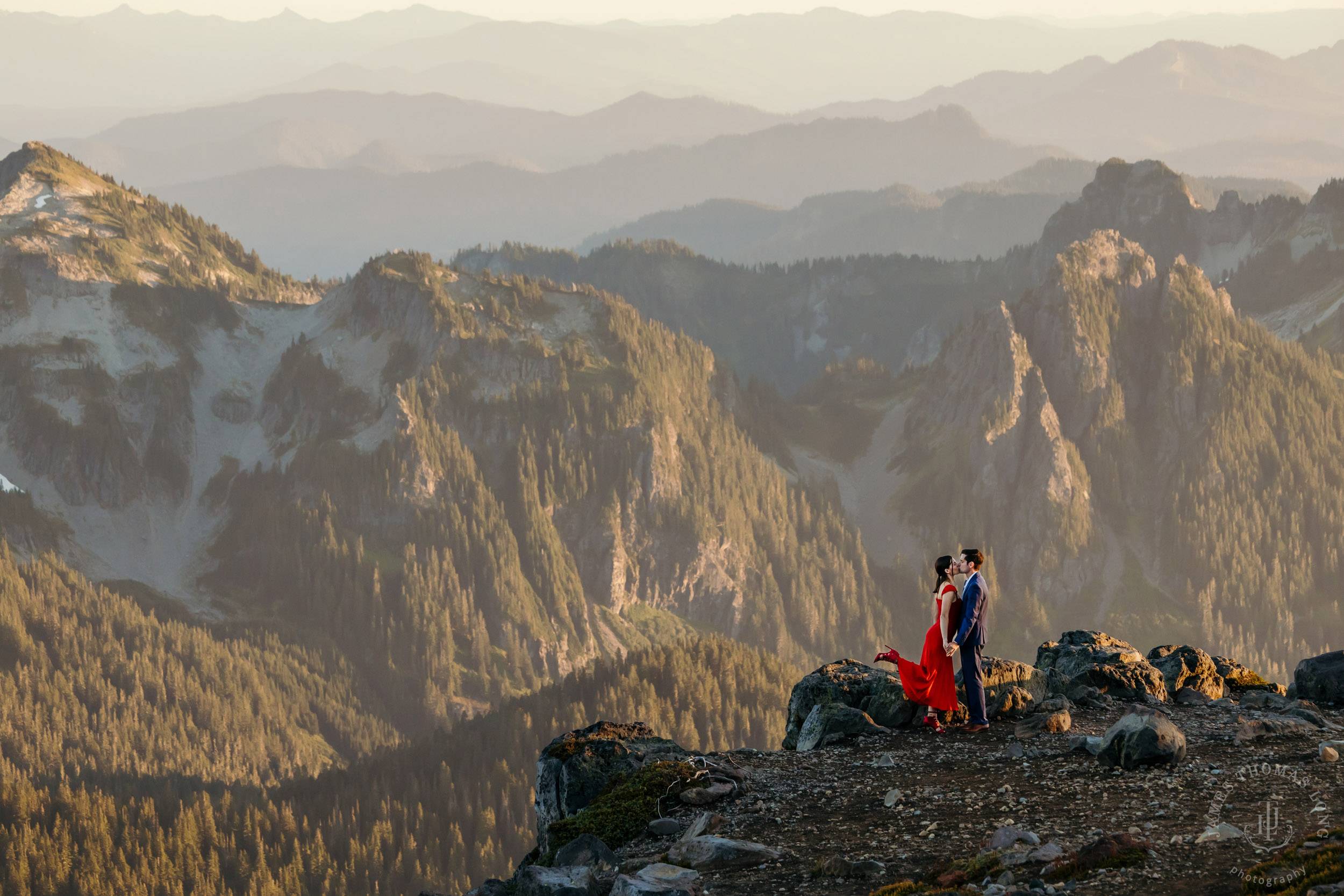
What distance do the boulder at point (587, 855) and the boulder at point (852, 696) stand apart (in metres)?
10.7

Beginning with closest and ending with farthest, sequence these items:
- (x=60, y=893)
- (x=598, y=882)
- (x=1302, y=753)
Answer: (x=598, y=882)
(x=1302, y=753)
(x=60, y=893)

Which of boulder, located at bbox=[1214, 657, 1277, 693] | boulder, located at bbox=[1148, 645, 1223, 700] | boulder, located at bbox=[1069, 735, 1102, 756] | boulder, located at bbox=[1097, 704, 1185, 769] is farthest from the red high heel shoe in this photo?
boulder, located at bbox=[1214, 657, 1277, 693]

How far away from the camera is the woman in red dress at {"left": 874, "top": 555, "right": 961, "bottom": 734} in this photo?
3183cm

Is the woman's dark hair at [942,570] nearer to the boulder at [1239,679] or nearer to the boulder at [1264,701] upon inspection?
the boulder at [1264,701]

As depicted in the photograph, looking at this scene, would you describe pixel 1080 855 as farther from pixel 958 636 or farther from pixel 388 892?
pixel 388 892

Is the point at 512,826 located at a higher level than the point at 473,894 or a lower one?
lower

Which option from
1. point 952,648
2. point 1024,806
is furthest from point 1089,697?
point 1024,806

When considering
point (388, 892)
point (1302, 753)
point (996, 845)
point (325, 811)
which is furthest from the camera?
point (325, 811)

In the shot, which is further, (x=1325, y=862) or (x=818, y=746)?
(x=818, y=746)

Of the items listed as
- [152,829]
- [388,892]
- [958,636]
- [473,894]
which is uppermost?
[958,636]

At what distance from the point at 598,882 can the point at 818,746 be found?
1124 cm

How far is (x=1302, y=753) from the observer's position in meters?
27.5

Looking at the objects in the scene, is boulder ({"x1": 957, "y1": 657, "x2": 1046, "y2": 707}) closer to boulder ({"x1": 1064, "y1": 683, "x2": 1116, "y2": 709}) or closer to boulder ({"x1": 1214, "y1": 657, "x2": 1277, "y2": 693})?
boulder ({"x1": 1064, "y1": 683, "x2": 1116, "y2": 709})

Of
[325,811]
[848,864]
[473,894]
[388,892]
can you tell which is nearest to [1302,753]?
[848,864]
